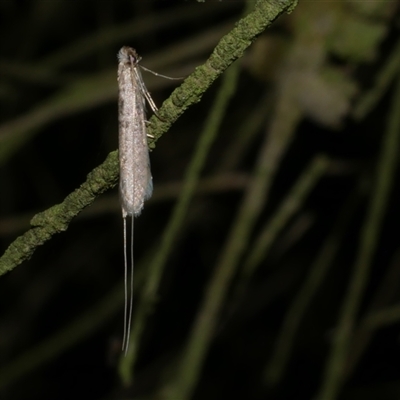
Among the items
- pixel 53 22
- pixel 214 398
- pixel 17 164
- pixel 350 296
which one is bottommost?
pixel 350 296

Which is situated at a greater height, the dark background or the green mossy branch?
the dark background

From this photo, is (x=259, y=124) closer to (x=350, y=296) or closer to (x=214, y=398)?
(x=350, y=296)

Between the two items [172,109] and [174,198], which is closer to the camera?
[172,109]

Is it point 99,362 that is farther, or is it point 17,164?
point 99,362

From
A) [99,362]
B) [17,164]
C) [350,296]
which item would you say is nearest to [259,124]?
[350,296]

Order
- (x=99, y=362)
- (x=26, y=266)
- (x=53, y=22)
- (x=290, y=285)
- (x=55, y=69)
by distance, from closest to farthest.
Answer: (x=55, y=69) < (x=290, y=285) < (x=53, y=22) < (x=26, y=266) < (x=99, y=362)
